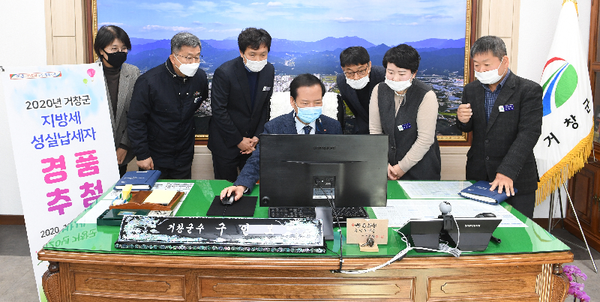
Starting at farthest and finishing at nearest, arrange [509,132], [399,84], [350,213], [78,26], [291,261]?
[78,26] → [399,84] → [509,132] → [350,213] → [291,261]

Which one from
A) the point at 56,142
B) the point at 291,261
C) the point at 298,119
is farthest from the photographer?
the point at 56,142

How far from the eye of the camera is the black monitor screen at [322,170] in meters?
1.90

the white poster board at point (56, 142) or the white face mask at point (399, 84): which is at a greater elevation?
the white face mask at point (399, 84)

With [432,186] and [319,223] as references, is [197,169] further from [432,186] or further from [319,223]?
[319,223]

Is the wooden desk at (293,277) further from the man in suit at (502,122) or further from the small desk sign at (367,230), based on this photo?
the man in suit at (502,122)

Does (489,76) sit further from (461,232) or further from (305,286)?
(305,286)

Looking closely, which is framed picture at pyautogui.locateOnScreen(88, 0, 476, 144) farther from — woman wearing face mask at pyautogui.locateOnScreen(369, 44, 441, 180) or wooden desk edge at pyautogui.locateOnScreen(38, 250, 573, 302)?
wooden desk edge at pyautogui.locateOnScreen(38, 250, 573, 302)

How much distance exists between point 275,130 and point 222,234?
34.2 inches

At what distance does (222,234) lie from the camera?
185 centimetres

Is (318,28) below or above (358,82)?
above

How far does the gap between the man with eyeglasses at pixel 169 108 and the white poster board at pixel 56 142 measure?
0.73ft

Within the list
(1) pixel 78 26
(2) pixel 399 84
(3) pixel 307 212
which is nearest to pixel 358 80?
(2) pixel 399 84

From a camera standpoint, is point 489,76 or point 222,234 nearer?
point 222,234

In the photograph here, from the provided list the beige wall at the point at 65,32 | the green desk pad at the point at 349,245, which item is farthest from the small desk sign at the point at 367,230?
the beige wall at the point at 65,32
